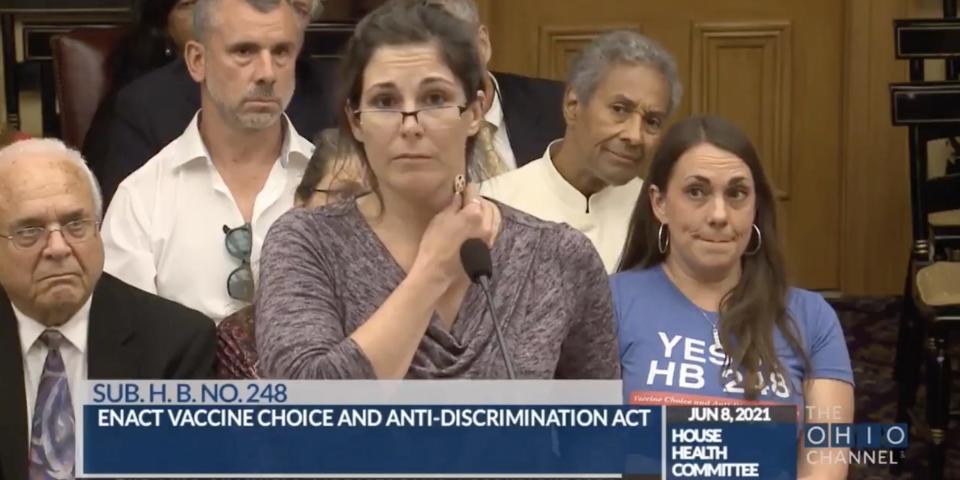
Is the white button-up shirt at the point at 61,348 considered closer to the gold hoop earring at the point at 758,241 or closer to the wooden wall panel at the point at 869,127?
the gold hoop earring at the point at 758,241

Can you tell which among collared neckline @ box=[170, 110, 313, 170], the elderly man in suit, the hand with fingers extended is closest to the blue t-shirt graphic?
the hand with fingers extended

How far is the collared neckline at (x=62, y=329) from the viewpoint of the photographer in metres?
2.07

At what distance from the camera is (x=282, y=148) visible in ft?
8.82

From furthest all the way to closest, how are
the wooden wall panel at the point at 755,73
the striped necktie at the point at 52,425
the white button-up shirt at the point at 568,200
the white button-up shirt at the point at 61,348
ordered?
the wooden wall panel at the point at 755,73
the white button-up shirt at the point at 568,200
the white button-up shirt at the point at 61,348
the striped necktie at the point at 52,425

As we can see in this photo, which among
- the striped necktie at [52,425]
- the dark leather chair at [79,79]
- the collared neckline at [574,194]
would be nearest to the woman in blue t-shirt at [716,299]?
the collared neckline at [574,194]

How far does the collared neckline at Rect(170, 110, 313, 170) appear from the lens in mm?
2666

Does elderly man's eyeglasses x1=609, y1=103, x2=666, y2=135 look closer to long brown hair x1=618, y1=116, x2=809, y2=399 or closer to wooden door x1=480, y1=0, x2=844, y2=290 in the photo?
long brown hair x1=618, y1=116, x2=809, y2=399

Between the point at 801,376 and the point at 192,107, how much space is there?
Answer: 4.36 feet

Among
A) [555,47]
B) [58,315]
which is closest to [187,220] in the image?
[58,315]

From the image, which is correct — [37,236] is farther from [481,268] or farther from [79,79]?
[79,79]

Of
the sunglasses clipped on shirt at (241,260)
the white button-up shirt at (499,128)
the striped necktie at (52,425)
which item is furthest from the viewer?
the white button-up shirt at (499,128)

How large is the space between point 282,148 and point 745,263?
831 millimetres

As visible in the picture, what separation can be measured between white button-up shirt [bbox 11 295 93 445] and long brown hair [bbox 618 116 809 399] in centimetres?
76

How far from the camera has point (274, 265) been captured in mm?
1810
